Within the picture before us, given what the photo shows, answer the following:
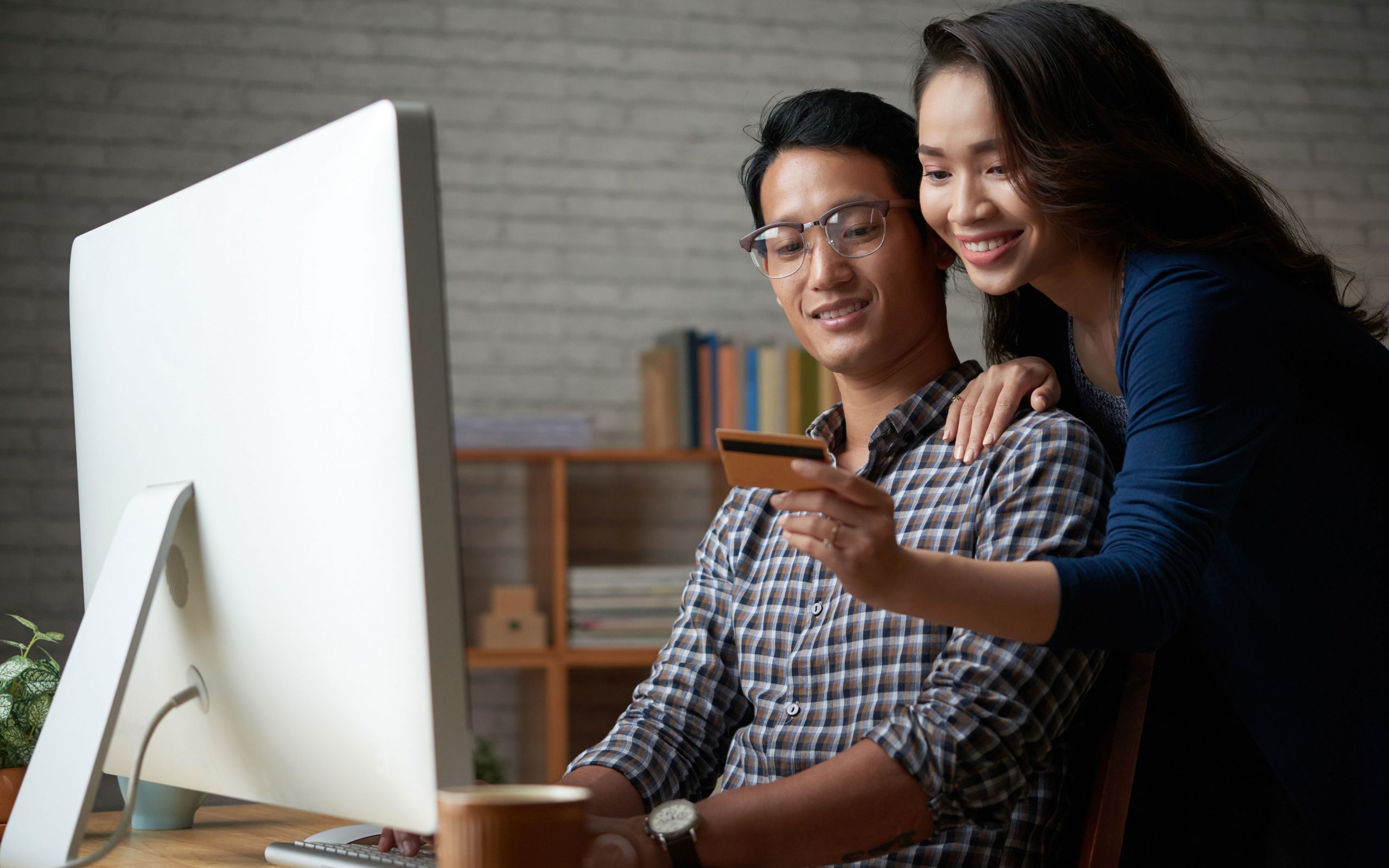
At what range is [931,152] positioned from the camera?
4.27ft

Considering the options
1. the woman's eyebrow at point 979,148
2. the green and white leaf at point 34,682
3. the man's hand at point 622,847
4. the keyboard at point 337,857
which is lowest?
the keyboard at point 337,857

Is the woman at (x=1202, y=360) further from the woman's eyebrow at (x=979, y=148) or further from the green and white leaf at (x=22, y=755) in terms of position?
the green and white leaf at (x=22, y=755)

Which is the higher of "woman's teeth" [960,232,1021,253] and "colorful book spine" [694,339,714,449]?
"colorful book spine" [694,339,714,449]

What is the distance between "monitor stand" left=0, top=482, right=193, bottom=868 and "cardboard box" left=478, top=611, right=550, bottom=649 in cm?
264

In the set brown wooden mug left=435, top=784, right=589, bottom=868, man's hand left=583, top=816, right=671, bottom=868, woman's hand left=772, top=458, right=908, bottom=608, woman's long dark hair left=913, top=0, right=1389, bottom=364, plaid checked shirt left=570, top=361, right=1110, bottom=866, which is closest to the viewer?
brown wooden mug left=435, top=784, right=589, bottom=868

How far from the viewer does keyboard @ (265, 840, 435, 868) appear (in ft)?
3.34

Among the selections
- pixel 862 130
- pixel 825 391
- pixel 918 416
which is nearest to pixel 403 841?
pixel 918 416

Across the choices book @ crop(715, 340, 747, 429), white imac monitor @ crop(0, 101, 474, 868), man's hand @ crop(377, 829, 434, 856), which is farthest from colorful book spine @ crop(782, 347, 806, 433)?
white imac monitor @ crop(0, 101, 474, 868)

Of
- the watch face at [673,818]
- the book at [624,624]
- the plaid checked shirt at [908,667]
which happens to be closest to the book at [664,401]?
the book at [624,624]

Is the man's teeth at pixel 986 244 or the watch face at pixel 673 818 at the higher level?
the man's teeth at pixel 986 244

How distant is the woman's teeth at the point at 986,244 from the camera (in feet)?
4.17

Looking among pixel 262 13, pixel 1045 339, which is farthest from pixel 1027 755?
pixel 262 13

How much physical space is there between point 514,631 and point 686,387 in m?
0.86

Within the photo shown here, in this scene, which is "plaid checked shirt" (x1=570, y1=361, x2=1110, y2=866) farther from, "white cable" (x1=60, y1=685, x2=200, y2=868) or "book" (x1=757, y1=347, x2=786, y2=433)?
"book" (x1=757, y1=347, x2=786, y2=433)
